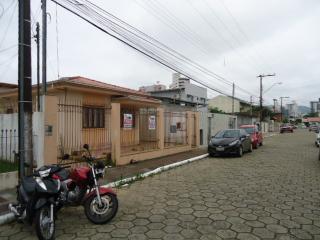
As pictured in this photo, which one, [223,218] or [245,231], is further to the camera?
[223,218]

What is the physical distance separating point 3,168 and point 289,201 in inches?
292

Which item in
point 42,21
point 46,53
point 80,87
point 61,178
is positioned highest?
point 42,21

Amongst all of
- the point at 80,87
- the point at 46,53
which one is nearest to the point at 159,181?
the point at 80,87

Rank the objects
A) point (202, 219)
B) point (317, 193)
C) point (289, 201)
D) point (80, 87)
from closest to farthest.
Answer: point (202, 219), point (289, 201), point (317, 193), point (80, 87)

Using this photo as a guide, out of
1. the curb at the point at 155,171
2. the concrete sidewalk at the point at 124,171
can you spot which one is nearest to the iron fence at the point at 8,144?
the concrete sidewalk at the point at 124,171

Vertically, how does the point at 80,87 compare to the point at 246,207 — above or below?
above

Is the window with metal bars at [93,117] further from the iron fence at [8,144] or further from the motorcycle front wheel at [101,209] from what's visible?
the motorcycle front wheel at [101,209]

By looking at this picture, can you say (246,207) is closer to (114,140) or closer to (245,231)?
(245,231)

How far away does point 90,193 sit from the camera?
554 cm

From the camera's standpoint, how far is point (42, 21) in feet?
47.2

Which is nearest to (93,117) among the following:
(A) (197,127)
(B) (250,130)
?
(A) (197,127)

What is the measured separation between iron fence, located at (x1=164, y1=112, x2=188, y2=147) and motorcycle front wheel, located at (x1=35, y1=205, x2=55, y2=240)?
11.0 metres

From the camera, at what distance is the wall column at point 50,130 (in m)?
8.59

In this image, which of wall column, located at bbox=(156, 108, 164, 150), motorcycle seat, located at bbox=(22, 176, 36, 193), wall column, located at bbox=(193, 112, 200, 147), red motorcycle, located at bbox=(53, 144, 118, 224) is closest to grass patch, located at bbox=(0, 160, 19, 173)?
red motorcycle, located at bbox=(53, 144, 118, 224)
